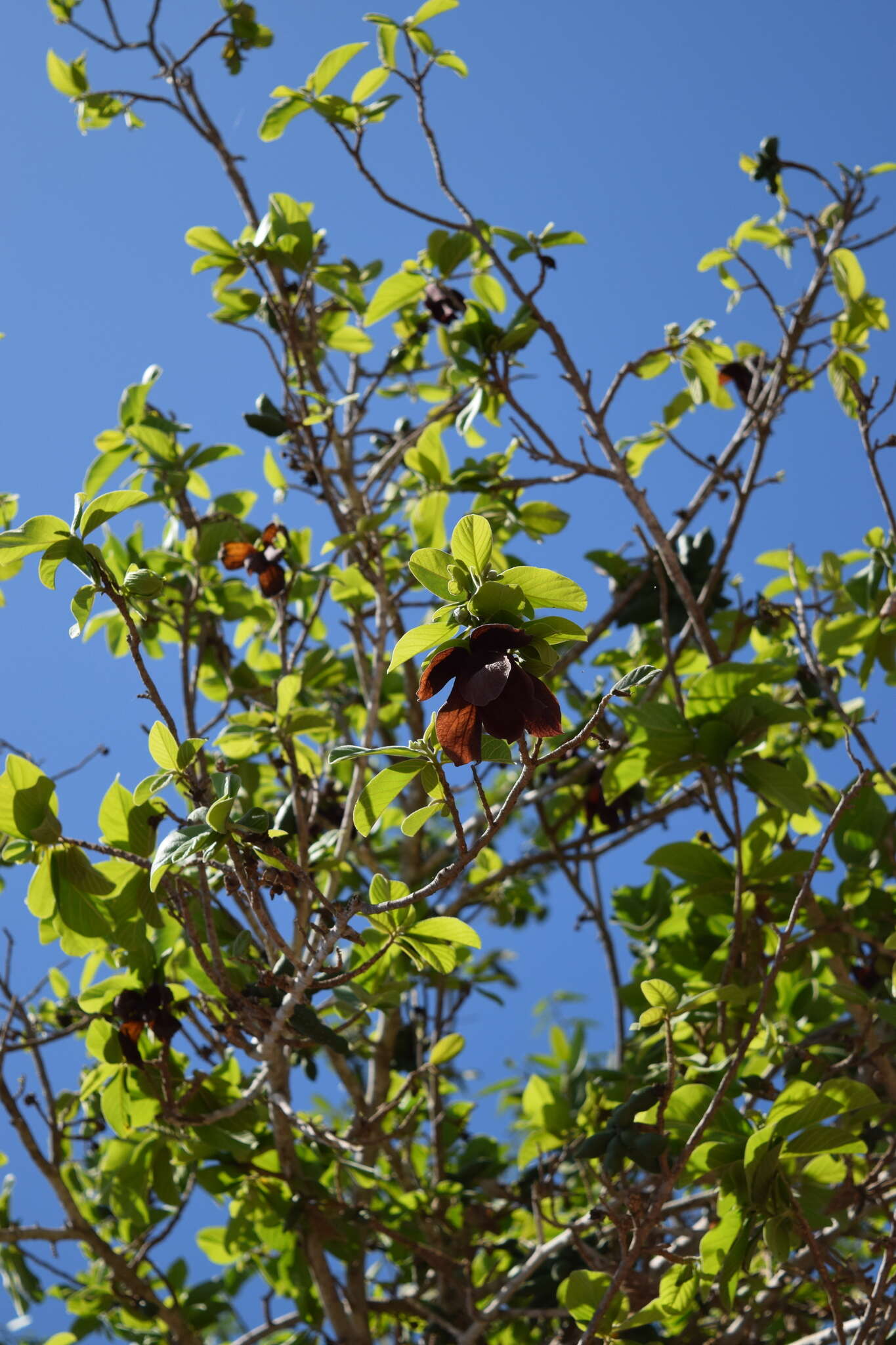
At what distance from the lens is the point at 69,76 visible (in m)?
2.20

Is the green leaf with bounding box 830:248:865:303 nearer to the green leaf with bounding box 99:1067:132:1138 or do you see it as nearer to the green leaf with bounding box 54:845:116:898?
the green leaf with bounding box 54:845:116:898

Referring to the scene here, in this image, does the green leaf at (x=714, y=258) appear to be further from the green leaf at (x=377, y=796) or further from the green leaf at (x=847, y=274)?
the green leaf at (x=377, y=796)

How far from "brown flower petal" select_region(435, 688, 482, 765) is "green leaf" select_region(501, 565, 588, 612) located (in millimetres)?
98

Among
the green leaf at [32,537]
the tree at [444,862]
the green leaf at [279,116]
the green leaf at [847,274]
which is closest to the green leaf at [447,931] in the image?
the tree at [444,862]

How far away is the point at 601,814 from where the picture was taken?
1.98 m

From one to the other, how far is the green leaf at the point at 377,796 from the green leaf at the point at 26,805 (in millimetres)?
344

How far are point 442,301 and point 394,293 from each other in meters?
0.08

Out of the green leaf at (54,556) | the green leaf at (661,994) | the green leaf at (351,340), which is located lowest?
the green leaf at (661,994)

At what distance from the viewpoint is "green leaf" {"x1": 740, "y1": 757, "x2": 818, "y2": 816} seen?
1.43m

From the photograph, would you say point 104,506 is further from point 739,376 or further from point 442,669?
point 739,376

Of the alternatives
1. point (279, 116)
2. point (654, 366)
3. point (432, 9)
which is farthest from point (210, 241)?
point (654, 366)

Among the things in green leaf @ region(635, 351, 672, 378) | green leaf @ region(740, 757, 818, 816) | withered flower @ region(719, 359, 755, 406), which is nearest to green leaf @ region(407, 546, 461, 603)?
green leaf @ region(740, 757, 818, 816)

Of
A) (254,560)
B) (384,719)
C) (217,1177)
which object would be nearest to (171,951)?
(217,1177)

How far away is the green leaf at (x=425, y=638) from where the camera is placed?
33.8 inches
